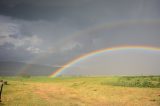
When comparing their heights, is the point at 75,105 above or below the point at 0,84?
below

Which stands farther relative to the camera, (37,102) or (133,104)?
(133,104)

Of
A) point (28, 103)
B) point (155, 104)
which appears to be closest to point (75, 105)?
point (28, 103)

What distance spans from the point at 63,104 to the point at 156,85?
1409 inches

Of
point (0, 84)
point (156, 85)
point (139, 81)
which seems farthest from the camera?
point (139, 81)

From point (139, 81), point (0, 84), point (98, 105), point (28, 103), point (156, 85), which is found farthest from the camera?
point (139, 81)

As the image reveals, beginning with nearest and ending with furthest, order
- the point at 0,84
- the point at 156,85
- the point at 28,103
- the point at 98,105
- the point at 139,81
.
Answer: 1. the point at 0,84
2. the point at 28,103
3. the point at 98,105
4. the point at 156,85
5. the point at 139,81

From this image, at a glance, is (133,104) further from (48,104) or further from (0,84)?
(0,84)

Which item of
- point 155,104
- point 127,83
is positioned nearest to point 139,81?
Answer: point 127,83

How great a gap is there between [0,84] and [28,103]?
4279 mm

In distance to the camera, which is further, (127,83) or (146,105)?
(127,83)

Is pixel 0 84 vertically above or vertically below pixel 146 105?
above

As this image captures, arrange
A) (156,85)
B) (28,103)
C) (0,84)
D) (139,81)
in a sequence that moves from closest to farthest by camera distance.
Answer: (0,84) → (28,103) → (156,85) → (139,81)

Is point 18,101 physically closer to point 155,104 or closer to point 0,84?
point 0,84

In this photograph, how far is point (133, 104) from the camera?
93.4 ft
